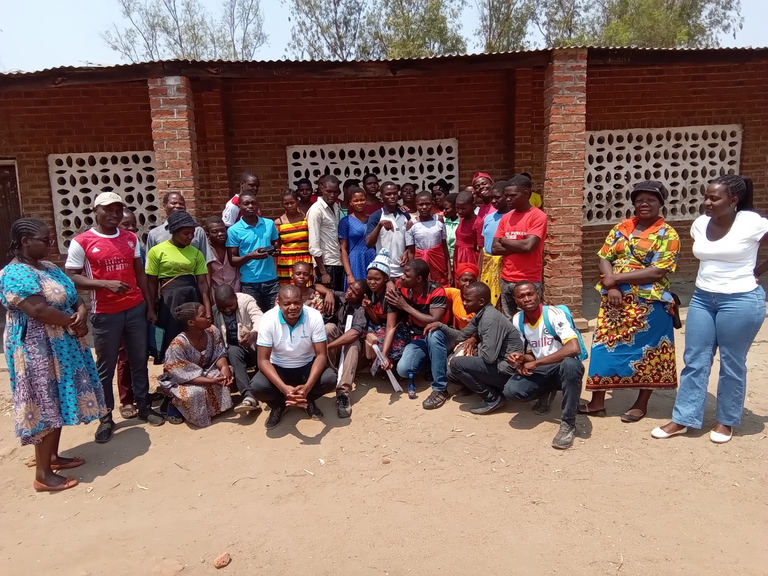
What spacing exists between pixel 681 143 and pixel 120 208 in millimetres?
7125

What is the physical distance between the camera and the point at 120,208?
3887 millimetres

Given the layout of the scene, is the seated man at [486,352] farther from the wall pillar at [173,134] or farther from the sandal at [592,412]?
the wall pillar at [173,134]

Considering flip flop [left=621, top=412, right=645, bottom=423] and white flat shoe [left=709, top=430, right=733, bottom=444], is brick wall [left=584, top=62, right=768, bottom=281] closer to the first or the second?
flip flop [left=621, top=412, right=645, bottom=423]

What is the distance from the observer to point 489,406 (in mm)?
4152

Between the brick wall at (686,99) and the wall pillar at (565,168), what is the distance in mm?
2116

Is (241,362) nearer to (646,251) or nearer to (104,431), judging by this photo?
(104,431)

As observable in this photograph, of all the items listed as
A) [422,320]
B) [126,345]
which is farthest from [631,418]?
[126,345]

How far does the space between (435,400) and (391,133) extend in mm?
4305

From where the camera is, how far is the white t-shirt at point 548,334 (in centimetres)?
381

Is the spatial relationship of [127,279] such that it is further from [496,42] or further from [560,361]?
[496,42]

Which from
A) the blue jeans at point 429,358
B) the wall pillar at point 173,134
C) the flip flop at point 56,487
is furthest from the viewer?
the wall pillar at point 173,134

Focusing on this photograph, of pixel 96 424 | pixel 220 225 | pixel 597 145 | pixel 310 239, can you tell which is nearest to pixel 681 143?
pixel 597 145

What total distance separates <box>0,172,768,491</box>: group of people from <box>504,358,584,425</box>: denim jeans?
0.01 m

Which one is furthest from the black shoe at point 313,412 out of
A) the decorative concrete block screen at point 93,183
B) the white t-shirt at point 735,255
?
the decorative concrete block screen at point 93,183
